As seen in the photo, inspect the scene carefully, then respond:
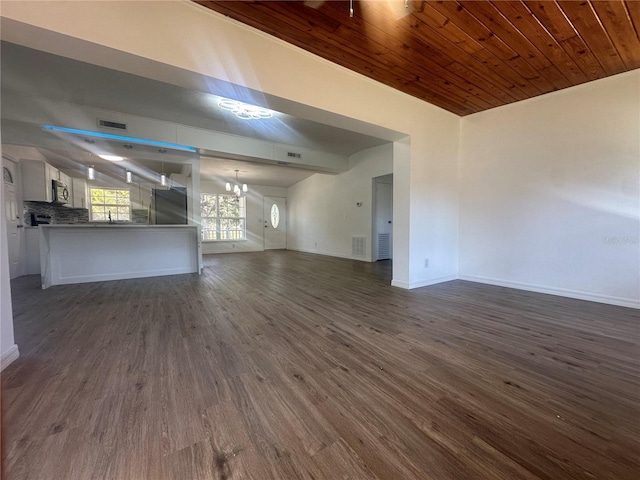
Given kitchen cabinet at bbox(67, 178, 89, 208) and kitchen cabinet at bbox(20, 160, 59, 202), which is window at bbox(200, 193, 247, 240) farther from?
kitchen cabinet at bbox(20, 160, 59, 202)

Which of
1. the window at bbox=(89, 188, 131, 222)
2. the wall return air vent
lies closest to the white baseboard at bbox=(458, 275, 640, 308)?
the wall return air vent

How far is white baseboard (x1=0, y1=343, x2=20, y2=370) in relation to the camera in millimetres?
1646

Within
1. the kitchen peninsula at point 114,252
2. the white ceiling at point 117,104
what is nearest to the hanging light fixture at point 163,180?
the white ceiling at point 117,104

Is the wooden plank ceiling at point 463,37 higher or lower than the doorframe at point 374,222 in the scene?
higher

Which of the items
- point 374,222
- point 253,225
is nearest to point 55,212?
point 253,225

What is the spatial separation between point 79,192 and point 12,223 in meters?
1.26

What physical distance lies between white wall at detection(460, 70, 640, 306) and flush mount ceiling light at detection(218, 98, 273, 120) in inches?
125

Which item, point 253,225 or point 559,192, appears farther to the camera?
point 253,225

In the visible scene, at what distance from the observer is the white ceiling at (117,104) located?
2.77 metres

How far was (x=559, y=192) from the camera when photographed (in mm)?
3232

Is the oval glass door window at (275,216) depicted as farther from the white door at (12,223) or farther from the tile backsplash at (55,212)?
the white door at (12,223)

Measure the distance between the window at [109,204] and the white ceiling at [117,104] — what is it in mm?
564

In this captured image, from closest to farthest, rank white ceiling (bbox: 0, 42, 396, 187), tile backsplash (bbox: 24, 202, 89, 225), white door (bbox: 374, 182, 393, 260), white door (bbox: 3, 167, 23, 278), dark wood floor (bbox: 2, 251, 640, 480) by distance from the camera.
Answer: dark wood floor (bbox: 2, 251, 640, 480) < white ceiling (bbox: 0, 42, 396, 187) < white door (bbox: 3, 167, 23, 278) < tile backsplash (bbox: 24, 202, 89, 225) < white door (bbox: 374, 182, 393, 260)

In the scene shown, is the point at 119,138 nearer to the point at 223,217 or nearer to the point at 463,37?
the point at 463,37
